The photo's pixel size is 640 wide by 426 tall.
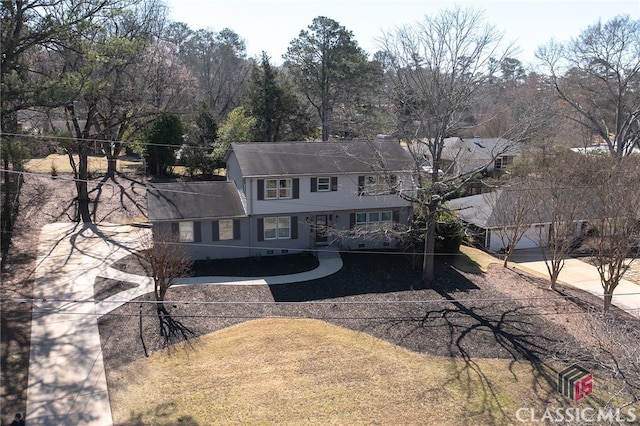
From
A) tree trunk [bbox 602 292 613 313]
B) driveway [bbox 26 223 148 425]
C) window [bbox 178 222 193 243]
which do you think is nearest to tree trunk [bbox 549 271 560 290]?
tree trunk [bbox 602 292 613 313]

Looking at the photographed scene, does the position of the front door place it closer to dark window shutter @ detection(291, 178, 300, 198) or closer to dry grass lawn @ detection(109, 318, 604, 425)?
dark window shutter @ detection(291, 178, 300, 198)

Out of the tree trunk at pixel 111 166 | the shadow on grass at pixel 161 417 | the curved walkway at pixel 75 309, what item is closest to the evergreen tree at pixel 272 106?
the tree trunk at pixel 111 166

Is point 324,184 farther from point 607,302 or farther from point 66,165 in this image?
point 66,165

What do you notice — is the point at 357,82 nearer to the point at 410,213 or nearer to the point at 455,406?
the point at 410,213

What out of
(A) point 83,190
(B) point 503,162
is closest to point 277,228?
(A) point 83,190

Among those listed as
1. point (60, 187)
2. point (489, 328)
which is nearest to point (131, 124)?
point (60, 187)

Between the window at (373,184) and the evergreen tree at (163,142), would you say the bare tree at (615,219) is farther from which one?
the evergreen tree at (163,142)
